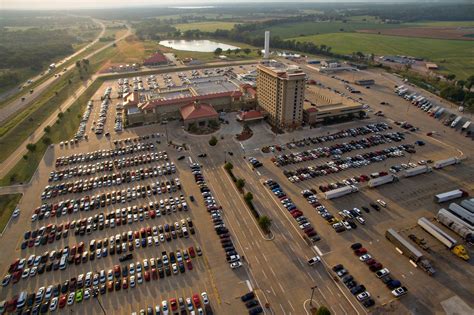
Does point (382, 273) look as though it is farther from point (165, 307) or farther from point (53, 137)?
point (53, 137)

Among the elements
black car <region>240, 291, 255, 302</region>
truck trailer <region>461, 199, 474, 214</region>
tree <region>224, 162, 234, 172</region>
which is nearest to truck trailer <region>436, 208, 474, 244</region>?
truck trailer <region>461, 199, 474, 214</region>

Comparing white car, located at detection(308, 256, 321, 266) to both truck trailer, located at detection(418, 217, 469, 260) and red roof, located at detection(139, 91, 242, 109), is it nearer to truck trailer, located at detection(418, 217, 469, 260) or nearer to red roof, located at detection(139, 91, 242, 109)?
truck trailer, located at detection(418, 217, 469, 260)

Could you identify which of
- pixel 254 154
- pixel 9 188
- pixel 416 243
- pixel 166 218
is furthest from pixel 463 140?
pixel 9 188

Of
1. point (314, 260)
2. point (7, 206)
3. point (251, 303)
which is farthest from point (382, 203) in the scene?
point (7, 206)

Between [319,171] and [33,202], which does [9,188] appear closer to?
[33,202]

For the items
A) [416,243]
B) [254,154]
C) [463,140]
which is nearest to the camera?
→ [416,243]
